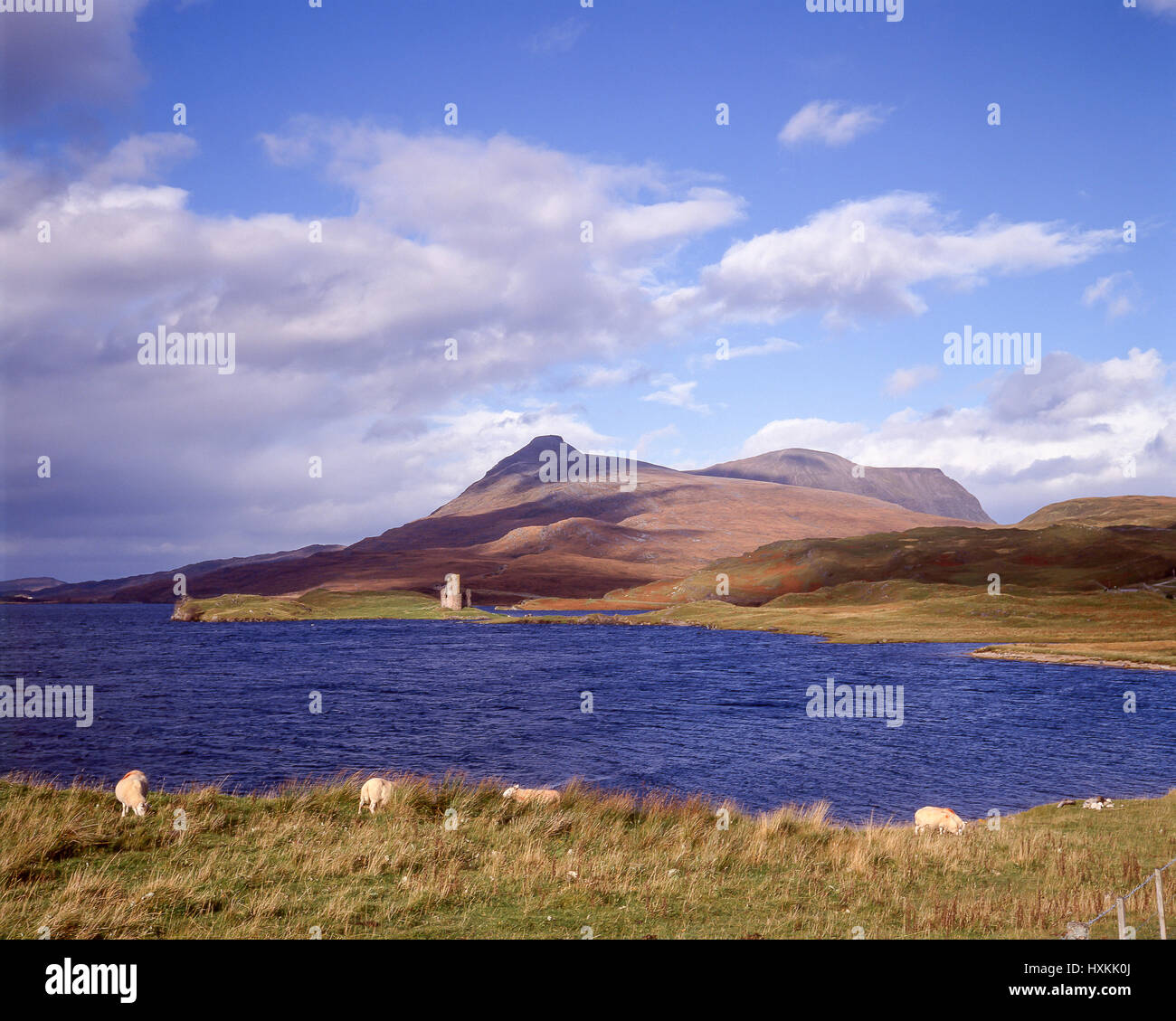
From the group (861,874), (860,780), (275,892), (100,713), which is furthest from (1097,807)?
(100,713)

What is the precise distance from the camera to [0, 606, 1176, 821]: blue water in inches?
1316

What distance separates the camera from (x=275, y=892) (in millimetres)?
12711

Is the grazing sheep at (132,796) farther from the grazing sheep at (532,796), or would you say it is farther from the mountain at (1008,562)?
the mountain at (1008,562)

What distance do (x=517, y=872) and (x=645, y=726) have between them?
33521mm

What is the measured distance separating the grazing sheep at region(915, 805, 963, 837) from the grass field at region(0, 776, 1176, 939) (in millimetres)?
1114

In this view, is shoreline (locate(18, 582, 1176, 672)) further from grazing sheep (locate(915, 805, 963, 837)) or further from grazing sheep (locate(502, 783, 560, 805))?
grazing sheep (locate(502, 783, 560, 805))

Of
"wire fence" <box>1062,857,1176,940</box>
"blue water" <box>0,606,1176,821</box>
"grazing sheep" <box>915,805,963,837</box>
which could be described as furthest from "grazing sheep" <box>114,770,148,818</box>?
"grazing sheep" <box>915,805,963,837</box>

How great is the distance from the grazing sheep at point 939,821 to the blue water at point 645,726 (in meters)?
4.94

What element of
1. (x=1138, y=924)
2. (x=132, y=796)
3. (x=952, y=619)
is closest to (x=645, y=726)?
(x=132, y=796)

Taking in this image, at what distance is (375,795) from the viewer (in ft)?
68.6

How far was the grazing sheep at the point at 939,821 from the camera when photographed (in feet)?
73.0

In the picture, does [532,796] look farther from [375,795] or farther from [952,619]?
[952,619]

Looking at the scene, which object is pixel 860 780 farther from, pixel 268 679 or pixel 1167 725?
pixel 268 679
